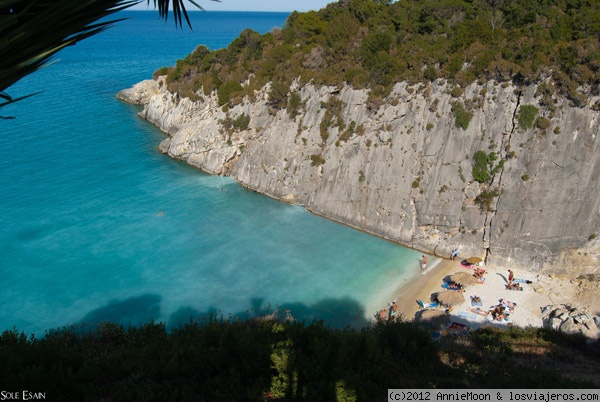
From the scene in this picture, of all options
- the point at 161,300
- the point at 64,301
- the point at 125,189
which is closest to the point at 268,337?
the point at 161,300

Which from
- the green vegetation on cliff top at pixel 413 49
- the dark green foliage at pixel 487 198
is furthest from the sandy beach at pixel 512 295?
the green vegetation on cliff top at pixel 413 49

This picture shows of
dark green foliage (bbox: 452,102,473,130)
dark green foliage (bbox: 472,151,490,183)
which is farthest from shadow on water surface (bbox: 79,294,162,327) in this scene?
dark green foliage (bbox: 452,102,473,130)

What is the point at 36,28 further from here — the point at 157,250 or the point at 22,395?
the point at 157,250

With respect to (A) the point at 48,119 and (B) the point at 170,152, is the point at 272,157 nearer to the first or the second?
(B) the point at 170,152

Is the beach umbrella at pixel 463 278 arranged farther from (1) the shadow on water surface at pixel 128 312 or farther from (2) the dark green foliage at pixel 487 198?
(1) the shadow on water surface at pixel 128 312

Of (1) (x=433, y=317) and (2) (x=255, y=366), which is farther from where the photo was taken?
(1) (x=433, y=317)

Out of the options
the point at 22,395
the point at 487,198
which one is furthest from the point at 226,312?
the point at 487,198

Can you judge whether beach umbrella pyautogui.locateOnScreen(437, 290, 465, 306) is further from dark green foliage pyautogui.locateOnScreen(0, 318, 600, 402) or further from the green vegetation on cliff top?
the green vegetation on cliff top
